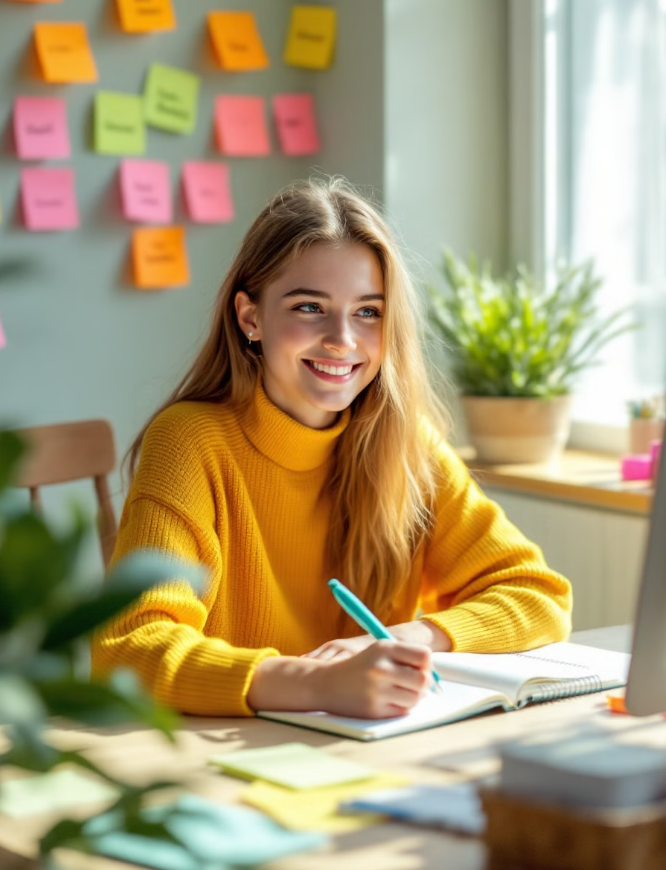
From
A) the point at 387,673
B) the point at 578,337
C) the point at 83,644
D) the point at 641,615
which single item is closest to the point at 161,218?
the point at 578,337

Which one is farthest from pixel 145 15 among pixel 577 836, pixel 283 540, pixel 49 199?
pixel 577 836

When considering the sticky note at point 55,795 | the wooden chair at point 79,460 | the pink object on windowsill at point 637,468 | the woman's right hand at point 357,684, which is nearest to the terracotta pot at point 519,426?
the pink object on windowsill at point 637,468

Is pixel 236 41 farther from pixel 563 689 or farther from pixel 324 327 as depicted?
pixel 563 689

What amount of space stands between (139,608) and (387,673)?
291 mm

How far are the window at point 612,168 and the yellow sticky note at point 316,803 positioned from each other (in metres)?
1.71

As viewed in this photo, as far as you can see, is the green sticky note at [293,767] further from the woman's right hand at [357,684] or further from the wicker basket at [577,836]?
the wicker basket at [577,836]

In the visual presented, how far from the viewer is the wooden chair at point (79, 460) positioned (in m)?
1.98

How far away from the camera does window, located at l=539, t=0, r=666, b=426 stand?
2.56 meters

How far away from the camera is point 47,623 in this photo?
0.39 m

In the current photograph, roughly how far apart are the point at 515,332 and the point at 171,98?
2.74 ft

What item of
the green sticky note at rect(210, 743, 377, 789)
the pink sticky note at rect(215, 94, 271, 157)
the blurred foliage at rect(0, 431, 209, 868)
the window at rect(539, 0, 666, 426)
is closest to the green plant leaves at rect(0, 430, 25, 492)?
the blurred foliage at rect(0, 431, 209, 868)

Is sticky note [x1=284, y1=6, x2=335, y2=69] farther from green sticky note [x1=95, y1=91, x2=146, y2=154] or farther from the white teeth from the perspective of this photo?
the white teeth

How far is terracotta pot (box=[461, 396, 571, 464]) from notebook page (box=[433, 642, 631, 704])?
3.37 ft

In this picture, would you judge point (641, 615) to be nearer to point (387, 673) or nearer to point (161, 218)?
point (387, 673)
